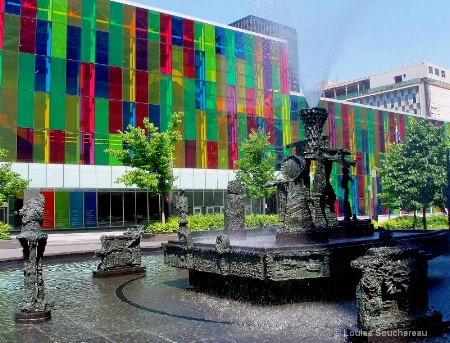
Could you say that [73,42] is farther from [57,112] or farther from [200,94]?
[200,94]

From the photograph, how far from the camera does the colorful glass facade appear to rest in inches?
1531

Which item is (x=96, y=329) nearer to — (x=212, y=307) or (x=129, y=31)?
(x=212, y=307)

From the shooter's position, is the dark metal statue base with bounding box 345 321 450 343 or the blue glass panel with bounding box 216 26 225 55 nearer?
the dark metal statue base with bounding box 345 321 450 343

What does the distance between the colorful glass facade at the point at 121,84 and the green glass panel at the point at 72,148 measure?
0.27ft

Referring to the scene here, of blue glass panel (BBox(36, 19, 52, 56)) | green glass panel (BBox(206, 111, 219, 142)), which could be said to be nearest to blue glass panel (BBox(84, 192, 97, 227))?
blue glass panel (BBox(36, 19, 52, 56))

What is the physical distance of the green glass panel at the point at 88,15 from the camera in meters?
41.9

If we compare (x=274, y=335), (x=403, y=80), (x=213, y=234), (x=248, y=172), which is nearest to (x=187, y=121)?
(x=248, y=172)

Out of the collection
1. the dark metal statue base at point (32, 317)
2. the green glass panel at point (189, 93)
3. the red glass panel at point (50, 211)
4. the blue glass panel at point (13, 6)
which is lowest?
the dark metal statue base at point (32, 317)

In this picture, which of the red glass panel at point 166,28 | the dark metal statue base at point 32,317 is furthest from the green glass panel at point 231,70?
the dark metal statue base at point 32,317

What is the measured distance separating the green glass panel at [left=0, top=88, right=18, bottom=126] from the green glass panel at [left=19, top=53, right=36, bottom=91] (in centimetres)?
100

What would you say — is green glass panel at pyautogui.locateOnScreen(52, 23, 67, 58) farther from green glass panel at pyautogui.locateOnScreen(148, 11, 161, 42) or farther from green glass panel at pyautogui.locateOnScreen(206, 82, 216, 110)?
green glass panel at pyautogui.locateOnScreen(206, 82, 216, 110)

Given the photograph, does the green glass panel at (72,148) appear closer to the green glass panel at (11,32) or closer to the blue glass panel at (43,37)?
the blue glass panel at (43,37)

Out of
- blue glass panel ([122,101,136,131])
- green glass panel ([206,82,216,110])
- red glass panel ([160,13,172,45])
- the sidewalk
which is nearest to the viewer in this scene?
the sidewalk

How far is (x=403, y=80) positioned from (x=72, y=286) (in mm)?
117928
